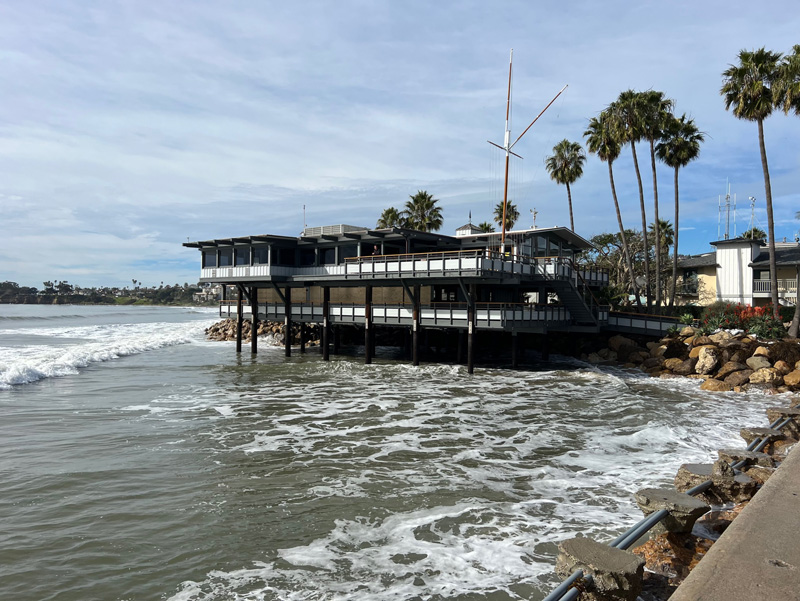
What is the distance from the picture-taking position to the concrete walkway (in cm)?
541

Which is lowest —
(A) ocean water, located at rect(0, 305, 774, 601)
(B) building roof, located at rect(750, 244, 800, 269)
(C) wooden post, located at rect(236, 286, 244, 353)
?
(A) ocean water, located at rect(0, 305, 774, 601)

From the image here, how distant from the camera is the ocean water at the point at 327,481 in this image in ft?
27.8

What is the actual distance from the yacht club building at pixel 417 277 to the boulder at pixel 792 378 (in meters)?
10.5

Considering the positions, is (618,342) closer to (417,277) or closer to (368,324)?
(417,277)

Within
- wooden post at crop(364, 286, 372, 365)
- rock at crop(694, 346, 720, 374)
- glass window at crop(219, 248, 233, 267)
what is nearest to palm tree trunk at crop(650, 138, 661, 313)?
rock at crop(694, 346, 720, 374)

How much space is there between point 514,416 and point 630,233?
1912 inches

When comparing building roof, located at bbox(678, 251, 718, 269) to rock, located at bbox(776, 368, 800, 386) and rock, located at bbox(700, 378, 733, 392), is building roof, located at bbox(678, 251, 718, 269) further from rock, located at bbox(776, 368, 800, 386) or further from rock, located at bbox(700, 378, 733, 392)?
rock, located at bbox(700, 378, 733, 392)

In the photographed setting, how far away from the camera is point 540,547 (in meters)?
9.27

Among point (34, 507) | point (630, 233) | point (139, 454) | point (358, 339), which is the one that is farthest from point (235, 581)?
point (630, 233)

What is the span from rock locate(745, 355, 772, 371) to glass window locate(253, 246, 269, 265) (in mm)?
29975

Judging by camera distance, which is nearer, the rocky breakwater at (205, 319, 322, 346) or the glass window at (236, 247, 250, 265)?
the glass window at (236, 247, 250, 265)

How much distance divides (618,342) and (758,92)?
17.0 m

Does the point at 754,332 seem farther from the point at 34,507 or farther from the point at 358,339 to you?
the point at 34,507

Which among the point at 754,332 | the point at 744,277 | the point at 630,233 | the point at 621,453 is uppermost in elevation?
the point at 630,233
